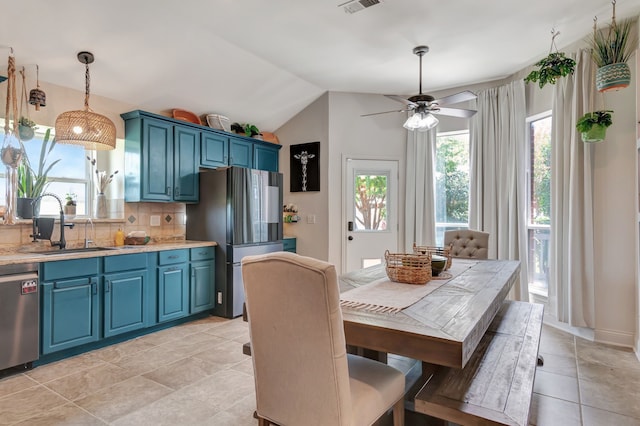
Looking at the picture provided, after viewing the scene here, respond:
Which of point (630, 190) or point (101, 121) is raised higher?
point (101, 121)

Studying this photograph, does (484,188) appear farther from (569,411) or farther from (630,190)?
(569,411)

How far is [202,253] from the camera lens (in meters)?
4.02

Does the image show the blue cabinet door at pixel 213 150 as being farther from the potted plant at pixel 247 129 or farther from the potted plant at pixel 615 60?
the potted plant at pixel 615 60

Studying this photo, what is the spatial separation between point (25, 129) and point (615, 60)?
16.5 ft

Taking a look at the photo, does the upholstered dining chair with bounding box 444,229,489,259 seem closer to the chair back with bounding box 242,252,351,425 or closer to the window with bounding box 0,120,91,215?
the chair back with bounding box 242,252,351,425

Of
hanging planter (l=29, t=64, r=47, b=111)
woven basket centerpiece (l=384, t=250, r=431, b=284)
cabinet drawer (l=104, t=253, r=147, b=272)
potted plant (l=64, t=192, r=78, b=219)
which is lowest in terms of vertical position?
cabinet drawer (l=104, t=253, r=147, b=272)

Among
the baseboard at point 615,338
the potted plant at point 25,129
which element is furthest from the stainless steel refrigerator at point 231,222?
the baseboard at point 615,338

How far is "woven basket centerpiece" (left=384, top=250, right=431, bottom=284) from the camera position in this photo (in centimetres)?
208

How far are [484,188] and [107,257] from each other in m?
4.25

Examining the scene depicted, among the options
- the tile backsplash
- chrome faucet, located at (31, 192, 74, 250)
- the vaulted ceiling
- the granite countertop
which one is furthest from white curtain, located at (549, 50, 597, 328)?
chrome faucet, located at (31, 192, 74, 250)

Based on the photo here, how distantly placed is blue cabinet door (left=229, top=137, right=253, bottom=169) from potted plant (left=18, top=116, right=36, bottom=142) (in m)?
2.06

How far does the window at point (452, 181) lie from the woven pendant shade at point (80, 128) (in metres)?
4.00

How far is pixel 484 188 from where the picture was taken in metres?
4.40

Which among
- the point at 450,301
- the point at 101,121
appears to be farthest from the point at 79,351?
the point at 450,301
